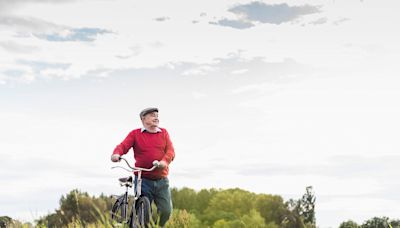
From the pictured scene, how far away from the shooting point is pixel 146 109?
33.8 feet

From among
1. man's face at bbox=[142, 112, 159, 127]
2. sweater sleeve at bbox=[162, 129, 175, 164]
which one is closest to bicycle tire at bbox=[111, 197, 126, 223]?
sweater sleeve at bbox=[162, 129, 175, 164]

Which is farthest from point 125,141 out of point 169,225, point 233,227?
point 233,227

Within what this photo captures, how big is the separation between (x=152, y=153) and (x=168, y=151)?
27cm

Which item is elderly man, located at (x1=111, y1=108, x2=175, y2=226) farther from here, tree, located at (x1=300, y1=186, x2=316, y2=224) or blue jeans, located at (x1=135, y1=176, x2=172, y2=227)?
tree, located at (x1=300, y1=186, x2=316, y2=224)

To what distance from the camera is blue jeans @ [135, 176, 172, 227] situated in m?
10.3

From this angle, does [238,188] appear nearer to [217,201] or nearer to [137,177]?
[217,201]

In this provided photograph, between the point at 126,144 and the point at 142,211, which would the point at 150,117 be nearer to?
the point at 126,144

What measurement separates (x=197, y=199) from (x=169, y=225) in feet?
217

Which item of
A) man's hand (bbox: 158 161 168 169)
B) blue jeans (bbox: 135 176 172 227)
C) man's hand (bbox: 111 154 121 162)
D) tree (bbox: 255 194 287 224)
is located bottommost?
blue jeans (bbox: 135 176 172 227)

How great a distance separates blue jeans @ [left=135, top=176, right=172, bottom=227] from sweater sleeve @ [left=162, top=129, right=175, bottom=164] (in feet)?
1.18

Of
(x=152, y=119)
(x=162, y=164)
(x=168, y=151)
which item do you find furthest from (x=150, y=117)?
(x=162, y=164)

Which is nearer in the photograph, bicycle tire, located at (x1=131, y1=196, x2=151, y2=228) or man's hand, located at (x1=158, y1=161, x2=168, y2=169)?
bicycle tire, located at (x1=131, y1=196, x2=151, y2=228)

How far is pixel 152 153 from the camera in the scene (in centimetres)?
1040

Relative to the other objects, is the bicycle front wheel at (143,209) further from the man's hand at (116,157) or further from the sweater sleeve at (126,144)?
the sweater sleeve at (126,144)
